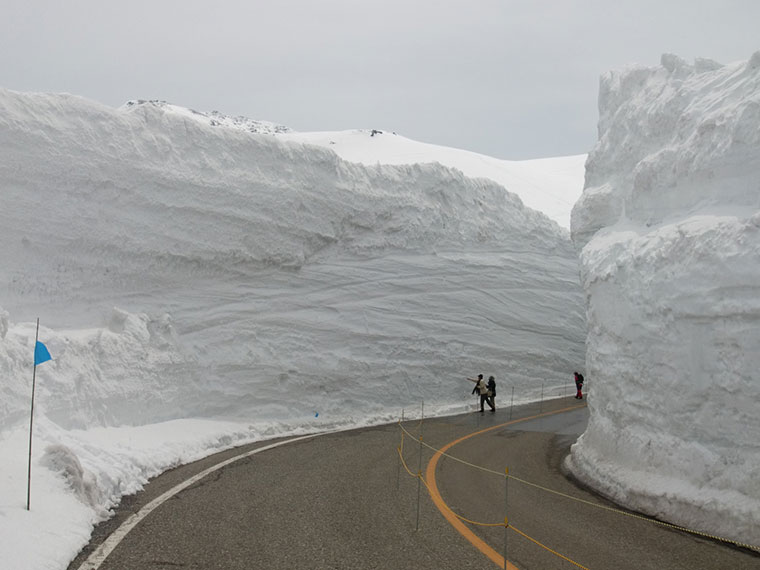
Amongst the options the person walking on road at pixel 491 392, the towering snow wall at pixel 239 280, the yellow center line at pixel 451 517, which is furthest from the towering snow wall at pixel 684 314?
the towering snow wall at pixel 239 280

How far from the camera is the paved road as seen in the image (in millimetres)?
5621

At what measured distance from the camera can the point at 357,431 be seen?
14328 mm

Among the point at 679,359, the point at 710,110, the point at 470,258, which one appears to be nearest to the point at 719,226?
the point at 679,359

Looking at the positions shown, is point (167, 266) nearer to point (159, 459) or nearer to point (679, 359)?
point (159, 459)

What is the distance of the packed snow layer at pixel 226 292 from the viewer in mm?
12055

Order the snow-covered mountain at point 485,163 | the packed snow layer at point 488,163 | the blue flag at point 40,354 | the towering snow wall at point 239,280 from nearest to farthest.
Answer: the blue flag at point 40,354
the towering snow wall at point 239,280
the snow-covered mountain at point 485,163
the packed snow layer at point 488,163

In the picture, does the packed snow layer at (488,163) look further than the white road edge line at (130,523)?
Yes

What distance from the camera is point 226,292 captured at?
1583 centimetres

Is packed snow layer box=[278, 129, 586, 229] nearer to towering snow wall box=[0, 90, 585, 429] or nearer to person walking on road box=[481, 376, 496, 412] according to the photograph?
towering snow wall box=[0, 90, 585, 429]

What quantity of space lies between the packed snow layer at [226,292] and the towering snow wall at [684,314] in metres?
6.61

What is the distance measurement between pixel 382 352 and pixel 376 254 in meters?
3.06

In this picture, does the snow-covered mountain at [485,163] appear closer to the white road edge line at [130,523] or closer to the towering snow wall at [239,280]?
the towering snow wall at [239,280]

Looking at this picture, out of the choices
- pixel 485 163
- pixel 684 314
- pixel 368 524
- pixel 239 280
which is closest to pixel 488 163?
pixel 485 163

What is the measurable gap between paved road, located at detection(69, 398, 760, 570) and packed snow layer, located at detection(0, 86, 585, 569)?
1.44m
